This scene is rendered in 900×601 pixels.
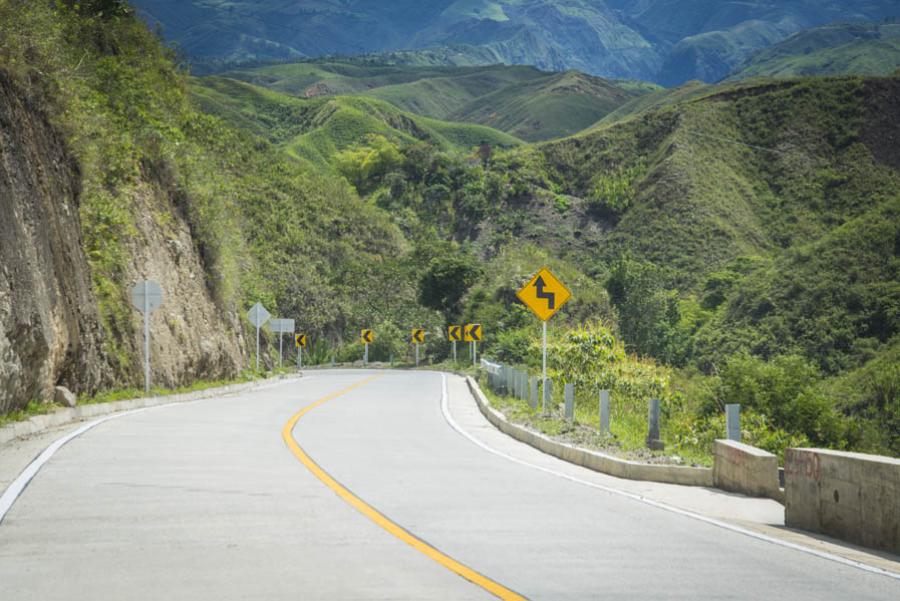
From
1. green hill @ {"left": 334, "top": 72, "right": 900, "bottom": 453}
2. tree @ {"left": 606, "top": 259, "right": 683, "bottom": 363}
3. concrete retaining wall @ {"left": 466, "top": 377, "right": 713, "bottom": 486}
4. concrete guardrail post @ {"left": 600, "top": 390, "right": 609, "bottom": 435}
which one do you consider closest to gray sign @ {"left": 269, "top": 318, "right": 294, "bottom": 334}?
green hill @ {"left": 334, "top": 72, "right": 900, "bottom": 453}

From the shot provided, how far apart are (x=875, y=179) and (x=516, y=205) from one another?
40518 mm

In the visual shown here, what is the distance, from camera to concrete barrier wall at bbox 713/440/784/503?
39.8ft

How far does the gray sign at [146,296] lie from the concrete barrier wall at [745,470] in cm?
1935

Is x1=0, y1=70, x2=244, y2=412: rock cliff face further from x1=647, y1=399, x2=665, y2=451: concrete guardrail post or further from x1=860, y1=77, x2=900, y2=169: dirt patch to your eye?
x1=860, y1=77, x2=900, y2=169: dirt patch

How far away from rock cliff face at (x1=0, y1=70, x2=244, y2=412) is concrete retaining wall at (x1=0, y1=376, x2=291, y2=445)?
0.54m

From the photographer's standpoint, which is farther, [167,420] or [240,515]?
[167,420]

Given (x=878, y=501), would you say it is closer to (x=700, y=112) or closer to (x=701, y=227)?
(x=701, y=227)

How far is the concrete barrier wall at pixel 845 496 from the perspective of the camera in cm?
898

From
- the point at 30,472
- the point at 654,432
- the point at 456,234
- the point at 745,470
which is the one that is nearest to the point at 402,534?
the point at 745,470

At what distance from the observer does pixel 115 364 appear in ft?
92.6

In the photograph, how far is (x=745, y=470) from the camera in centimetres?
1249

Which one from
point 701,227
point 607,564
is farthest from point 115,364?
point 701,227

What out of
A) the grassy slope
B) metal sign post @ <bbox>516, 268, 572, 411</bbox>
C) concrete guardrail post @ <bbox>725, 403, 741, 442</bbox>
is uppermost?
the grassy slope

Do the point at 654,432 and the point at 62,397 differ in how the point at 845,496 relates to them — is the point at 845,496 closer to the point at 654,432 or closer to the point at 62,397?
the point at 654,432
